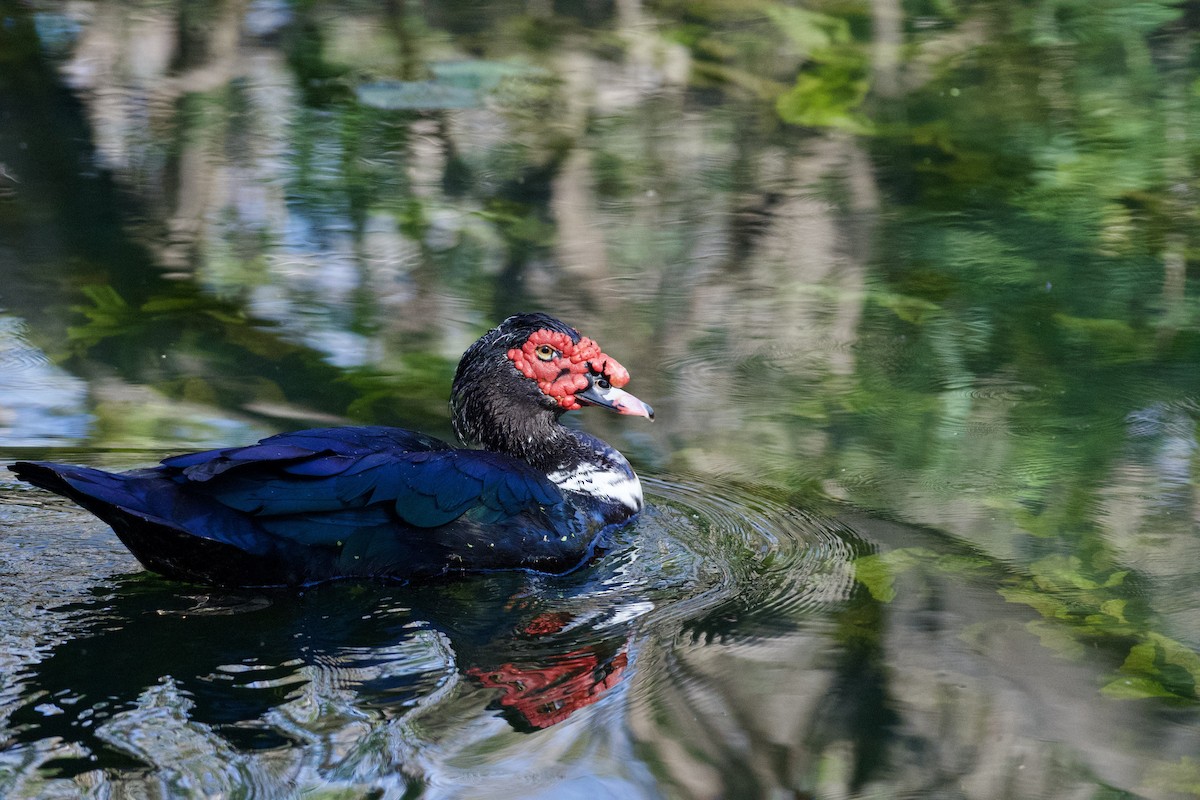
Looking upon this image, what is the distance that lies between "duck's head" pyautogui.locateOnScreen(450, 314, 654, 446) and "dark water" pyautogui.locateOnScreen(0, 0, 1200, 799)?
1.49ft

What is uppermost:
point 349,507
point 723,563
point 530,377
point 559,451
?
point 530,377

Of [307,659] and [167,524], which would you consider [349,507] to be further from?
[307,659]

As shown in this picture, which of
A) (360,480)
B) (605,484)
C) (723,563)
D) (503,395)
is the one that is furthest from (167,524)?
(723,563)

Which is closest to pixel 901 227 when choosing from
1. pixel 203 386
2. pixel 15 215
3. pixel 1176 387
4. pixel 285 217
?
pixel 1176 387

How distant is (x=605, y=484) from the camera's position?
5.14m

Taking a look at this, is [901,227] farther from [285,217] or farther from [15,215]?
[15,215]

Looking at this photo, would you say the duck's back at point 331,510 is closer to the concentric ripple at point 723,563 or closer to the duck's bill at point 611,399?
the concentric ripple at point 723,563

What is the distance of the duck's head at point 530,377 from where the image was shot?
532 cm

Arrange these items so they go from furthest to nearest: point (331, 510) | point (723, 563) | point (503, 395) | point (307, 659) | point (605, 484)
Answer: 1. point (503, 395)
2. point (605, 484)
3. point (723, 563)
4. point (331, 510)
5. point (307, 659)

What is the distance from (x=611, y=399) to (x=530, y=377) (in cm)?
32

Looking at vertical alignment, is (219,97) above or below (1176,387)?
above

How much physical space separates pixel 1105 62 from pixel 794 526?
790 centimetres

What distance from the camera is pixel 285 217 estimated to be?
8609 millimetres

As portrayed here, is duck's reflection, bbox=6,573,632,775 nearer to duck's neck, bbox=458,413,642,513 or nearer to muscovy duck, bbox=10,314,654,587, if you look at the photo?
muscovy duck, bbox=10,314,654,587
